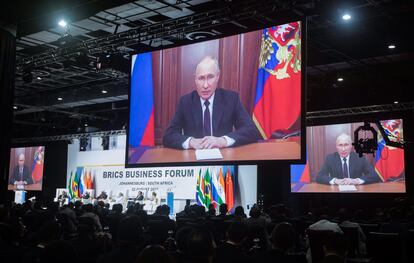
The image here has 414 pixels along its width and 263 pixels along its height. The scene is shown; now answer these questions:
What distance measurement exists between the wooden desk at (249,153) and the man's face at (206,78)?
1.16 m

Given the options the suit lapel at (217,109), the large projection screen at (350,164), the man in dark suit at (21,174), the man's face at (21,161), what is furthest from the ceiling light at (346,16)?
the man's face at (21,161)

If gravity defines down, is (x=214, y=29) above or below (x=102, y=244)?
above

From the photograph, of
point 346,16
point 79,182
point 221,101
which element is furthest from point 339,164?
point 79,182

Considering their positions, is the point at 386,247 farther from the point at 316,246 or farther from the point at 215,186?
the point at 215,186

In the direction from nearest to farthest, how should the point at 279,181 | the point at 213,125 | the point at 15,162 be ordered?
the point at 213,125 → the point at 279,181 → the point at 15,162

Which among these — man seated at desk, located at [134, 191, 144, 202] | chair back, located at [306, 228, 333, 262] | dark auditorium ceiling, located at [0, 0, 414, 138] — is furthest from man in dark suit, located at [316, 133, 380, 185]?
chair back, located at [306, 228, 333, 262]

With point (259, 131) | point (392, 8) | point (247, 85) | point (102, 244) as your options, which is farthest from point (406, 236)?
point (392, 8)

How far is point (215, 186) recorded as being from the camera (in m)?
18.6

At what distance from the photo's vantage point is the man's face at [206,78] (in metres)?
9.10

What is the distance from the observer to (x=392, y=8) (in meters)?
9.97

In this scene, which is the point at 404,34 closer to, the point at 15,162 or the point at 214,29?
the point at 214,29

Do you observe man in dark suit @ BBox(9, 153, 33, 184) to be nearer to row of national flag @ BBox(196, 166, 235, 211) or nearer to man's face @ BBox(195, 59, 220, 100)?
row of national flag @ BBox(196, 166, 235, 211)

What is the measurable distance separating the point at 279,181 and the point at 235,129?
9.02 meters

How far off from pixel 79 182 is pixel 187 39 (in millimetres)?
13259
